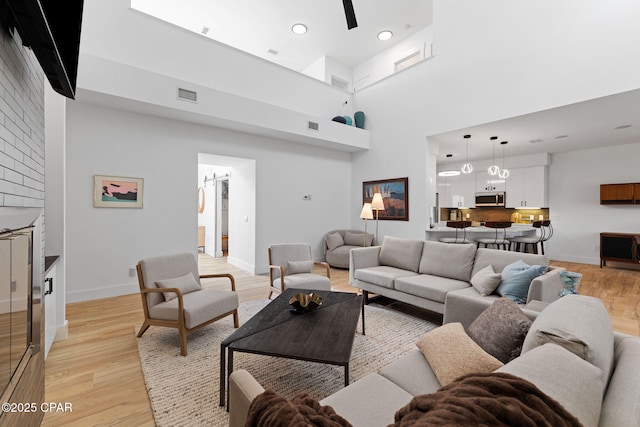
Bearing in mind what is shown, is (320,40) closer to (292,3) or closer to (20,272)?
(292,3)

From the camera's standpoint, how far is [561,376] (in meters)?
0.81

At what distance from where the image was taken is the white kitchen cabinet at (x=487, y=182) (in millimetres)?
8303

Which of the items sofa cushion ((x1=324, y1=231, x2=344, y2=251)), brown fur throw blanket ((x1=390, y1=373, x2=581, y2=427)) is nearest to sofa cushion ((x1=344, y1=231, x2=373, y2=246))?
sofa cushion ((x1=324, y1=231, x2=344, y2=251))

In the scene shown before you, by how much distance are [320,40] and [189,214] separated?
529 cm

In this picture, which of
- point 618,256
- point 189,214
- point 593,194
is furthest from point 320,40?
point 618,256

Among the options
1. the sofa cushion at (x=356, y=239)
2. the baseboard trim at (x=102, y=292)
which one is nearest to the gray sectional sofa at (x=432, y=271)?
the sofa cushion at (x=356, y=239)

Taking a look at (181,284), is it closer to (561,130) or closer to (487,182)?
(561,130)

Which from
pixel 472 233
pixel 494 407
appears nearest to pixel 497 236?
pixel 472 233

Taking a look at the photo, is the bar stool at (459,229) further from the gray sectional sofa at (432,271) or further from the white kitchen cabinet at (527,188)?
the white kitchen cabinet at (527,188)

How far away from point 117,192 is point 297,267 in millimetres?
2977

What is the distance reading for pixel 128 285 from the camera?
4.36m

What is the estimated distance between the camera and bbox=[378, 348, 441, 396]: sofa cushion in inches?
54.8

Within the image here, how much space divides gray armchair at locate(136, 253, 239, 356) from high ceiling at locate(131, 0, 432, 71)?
5.50m

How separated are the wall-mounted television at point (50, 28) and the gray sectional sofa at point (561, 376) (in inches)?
67.7
